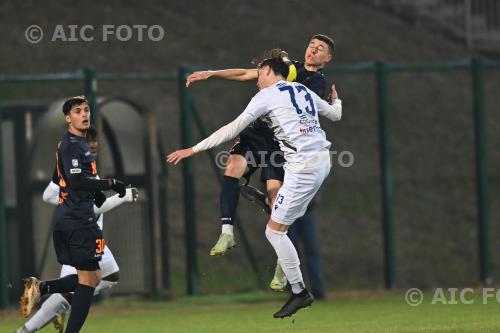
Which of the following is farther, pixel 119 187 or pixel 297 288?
pixel 297 288

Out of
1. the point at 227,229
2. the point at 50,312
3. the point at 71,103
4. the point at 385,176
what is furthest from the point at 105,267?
the point at 385,176

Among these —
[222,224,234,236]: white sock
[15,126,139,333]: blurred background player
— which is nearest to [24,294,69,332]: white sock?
[15,126,139,333]: blurred background player

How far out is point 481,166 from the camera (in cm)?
1858

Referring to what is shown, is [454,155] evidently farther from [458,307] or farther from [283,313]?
[283,313]

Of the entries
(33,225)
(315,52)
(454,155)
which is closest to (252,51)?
(454,155)

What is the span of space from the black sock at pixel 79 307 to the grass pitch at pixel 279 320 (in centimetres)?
184

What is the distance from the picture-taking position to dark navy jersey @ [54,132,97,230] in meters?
11.2

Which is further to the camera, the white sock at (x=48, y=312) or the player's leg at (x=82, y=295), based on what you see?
the white sock at (x=48, y=312)

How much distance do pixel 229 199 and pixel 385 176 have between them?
6191 millimetres

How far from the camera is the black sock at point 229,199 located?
39.9 ft
